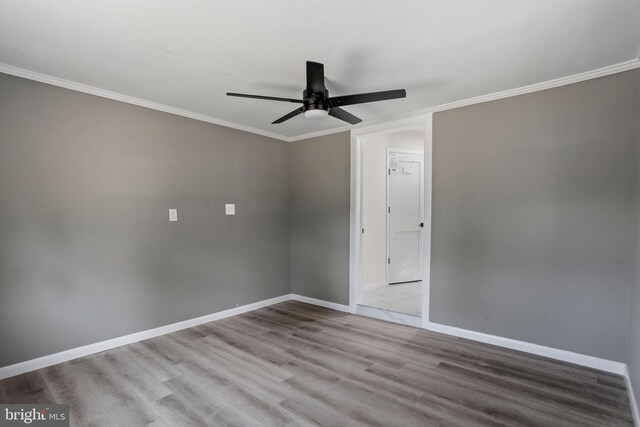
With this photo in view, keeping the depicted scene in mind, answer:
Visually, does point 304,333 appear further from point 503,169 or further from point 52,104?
point 52,104

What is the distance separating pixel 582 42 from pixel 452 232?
182 centimetres

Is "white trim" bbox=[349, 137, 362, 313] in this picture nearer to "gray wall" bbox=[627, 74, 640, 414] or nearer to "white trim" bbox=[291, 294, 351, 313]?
"white trim" bbox=[291, 294, 351, 313]

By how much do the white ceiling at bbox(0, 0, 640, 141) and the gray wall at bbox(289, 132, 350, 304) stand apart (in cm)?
142

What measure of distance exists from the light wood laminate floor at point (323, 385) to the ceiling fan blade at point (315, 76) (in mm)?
2179

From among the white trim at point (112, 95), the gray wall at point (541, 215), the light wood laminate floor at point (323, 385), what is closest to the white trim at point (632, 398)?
A: the light wood laminate floor at point (323, 385)

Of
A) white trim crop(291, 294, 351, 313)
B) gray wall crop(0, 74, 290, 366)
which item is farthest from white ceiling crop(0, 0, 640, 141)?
white trim crop(291, 294, 351, 313)

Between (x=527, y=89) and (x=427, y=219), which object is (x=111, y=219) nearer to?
(x=427, y=219)

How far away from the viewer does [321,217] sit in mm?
4348

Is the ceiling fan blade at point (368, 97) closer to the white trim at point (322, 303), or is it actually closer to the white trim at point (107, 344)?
the white trim at point (322, 303)

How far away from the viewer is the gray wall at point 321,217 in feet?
13.5

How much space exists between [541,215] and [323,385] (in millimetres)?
2354

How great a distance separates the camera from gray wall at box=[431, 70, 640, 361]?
2434 millimetres

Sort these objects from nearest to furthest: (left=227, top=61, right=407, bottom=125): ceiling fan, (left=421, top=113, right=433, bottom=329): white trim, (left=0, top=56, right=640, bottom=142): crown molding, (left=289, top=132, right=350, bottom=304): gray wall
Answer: (left=227, top=61, right=407, bottom=125): ceiling fan < (left=0, top=56, right=640, bottom=142): crown molding < (left=421, top=113, right=433, bottom=329): white trim < (left=289, top=132, right=350, bottom=304): gray wall

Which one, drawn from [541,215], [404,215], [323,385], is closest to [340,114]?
[541,215]
